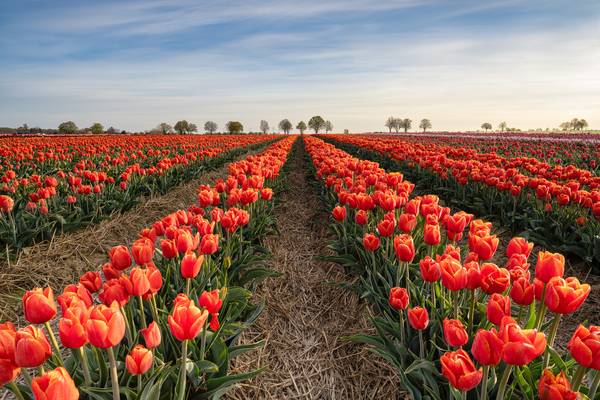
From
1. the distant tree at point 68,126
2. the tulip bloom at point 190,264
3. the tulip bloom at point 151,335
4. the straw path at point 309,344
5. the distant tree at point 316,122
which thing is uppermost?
the distant tree at point 316,122

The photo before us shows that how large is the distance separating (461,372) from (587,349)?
477 millimetres

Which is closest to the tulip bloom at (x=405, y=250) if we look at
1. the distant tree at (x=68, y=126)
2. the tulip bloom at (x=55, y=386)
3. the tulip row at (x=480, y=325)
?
the tulip row at (x=480, y=325)

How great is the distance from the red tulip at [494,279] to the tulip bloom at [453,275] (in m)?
0.11

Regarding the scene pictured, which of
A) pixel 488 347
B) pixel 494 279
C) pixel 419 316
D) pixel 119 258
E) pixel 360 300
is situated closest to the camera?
pixel 488 347

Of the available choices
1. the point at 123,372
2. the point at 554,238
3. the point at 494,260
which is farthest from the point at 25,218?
the point at 554,238

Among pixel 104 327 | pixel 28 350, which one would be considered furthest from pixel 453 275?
pixel 28 350

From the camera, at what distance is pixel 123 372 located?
2.13 m

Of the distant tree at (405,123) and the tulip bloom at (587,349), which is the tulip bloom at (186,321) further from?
the distant tree at (405,123)

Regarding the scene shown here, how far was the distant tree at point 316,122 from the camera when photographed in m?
145

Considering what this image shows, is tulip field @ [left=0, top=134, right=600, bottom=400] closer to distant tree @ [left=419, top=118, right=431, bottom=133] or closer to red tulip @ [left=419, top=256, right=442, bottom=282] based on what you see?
red tulip @ [left=419, top=256, right=442, bottom=282]

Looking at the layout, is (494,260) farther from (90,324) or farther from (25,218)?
(25,218)

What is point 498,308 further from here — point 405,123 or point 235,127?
point 405,123

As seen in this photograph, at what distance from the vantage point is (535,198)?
23.7 feet

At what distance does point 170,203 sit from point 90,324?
25.5 ft
